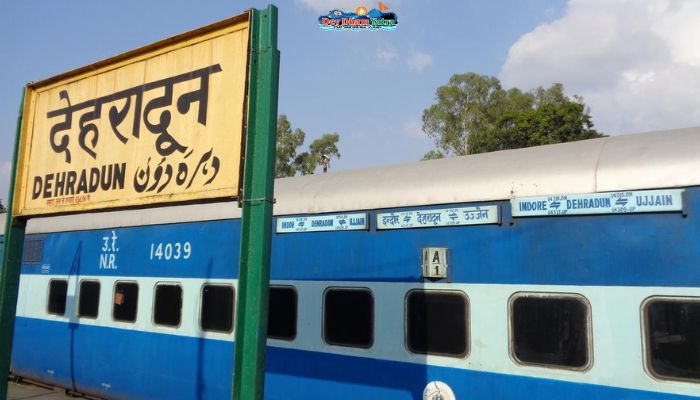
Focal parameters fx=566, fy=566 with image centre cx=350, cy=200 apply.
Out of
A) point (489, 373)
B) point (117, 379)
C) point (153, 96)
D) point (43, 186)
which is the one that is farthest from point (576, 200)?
point (117, 379)

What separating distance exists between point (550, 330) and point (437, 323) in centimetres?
99

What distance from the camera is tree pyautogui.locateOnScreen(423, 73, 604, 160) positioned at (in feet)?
112

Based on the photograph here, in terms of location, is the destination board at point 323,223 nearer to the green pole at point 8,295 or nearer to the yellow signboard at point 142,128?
the yellow signboard at point 142,128

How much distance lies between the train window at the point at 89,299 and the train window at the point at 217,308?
2.59m

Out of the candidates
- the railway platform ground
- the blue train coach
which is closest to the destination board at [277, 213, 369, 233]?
the blue train coach

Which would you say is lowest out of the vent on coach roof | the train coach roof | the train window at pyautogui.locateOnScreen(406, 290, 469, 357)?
the train window at pyautogui.locateOnScreen(406, 290, 469, 357)

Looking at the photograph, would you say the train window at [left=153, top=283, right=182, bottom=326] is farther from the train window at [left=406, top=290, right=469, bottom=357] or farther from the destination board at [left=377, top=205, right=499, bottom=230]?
the train window at [left=406, top=290, right=469, bottom=357]

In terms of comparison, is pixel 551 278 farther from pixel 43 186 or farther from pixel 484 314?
pixel 43 186

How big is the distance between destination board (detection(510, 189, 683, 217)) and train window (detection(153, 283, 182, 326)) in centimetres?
453

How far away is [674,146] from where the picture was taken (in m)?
4.20

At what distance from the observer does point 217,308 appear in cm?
673

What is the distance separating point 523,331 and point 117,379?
592cm

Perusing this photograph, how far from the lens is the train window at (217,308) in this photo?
6.61m

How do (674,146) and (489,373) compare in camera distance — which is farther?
(489,373)
